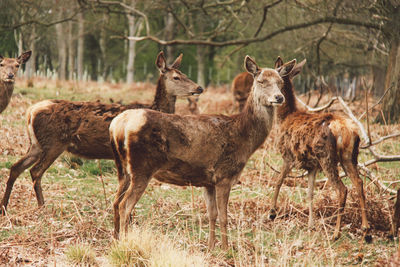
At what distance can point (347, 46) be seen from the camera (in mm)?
20328

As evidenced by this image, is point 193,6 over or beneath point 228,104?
over

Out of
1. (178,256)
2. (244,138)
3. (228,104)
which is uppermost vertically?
(244,138)

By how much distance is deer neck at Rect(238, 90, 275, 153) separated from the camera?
19.1 feet

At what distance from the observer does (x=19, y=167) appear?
6.46 metres

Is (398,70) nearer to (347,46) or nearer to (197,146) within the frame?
(197,146)

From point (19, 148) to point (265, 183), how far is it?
5.08 meters

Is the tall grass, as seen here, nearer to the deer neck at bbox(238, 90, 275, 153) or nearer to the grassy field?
the grassy field

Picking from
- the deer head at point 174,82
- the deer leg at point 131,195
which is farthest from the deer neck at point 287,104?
the deer leg at point 131,195

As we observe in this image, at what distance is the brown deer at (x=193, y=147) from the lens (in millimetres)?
5035

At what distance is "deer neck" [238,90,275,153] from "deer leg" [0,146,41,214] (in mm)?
2971

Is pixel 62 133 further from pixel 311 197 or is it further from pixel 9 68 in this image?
pixel 311 197

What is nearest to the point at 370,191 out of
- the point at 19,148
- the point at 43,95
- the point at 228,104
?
the point at 19,148

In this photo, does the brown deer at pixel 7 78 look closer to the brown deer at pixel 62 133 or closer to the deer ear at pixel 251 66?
the brown deer at pixel 62 133

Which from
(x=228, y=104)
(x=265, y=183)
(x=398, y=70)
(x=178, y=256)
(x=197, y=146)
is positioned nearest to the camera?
(x=178, y=256)
